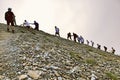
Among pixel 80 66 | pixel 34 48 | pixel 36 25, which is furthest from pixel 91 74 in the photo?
pixel 36 25

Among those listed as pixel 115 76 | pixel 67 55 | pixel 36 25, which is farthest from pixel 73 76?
pixel 36 25

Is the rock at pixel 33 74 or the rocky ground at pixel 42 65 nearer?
the rock at pixel 33 74

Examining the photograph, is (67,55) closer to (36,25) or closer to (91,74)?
(91,74)

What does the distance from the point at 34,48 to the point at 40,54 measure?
184cm

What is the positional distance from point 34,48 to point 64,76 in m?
5.98

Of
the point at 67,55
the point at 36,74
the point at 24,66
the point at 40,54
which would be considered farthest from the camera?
the point at 67,55

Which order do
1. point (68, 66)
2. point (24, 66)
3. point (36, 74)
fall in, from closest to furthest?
point (36, 74)
point (24, 66)
point (68, 66)

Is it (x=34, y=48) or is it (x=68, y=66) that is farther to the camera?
(x=34, y=48)

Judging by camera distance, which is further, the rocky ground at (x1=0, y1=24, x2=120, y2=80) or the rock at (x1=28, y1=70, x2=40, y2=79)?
the rocky ground at (x1=0, y1=24, x2=120, y2=80)

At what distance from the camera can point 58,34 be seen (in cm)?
5931

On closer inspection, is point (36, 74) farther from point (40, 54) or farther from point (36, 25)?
point (36, 25)

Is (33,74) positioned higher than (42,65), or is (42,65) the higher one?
(42,65)

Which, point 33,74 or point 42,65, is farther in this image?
point 42,65

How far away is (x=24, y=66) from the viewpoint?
60.1ft
